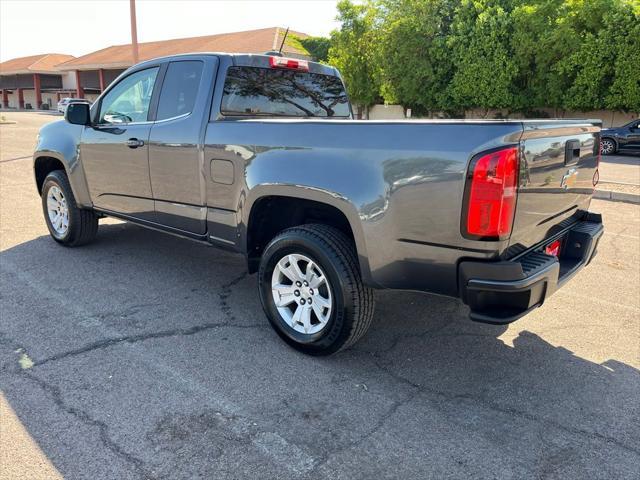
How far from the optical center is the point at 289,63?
176 inches

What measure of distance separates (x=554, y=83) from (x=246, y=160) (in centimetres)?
2293

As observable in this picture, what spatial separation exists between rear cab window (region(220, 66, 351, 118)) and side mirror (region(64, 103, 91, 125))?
6.00ft

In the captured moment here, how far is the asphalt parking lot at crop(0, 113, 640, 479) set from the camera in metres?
2.50

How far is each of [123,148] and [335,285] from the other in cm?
258

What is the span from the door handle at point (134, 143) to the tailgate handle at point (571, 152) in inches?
127

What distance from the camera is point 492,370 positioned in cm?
337

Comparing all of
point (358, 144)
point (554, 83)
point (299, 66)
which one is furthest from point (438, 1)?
point (358, 144)

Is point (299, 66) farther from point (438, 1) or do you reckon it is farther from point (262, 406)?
point (438, 1)

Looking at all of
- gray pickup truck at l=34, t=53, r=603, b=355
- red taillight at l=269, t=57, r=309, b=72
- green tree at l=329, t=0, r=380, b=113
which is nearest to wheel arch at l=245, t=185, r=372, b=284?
gray pickup truck at l=34, t=53, r=603, b=355

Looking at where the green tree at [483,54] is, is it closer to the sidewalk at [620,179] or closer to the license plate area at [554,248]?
the sidewalk at [620,179]

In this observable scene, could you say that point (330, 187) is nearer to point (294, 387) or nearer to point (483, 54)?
point (294, 387)

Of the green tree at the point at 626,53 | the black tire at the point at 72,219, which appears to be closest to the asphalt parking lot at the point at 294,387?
the black tire at the point at 72,219

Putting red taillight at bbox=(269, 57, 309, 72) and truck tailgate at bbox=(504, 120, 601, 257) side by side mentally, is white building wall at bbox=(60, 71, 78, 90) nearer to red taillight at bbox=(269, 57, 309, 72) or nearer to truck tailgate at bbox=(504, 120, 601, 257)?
red taillight at bbox=(269, 57, 309, 72)

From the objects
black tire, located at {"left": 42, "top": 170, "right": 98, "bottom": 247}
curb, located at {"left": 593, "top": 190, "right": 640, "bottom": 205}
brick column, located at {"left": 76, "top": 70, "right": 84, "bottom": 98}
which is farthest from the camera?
brick column, located at {"left": 76, "top": 70, "right": 84, "bottom": 98}
